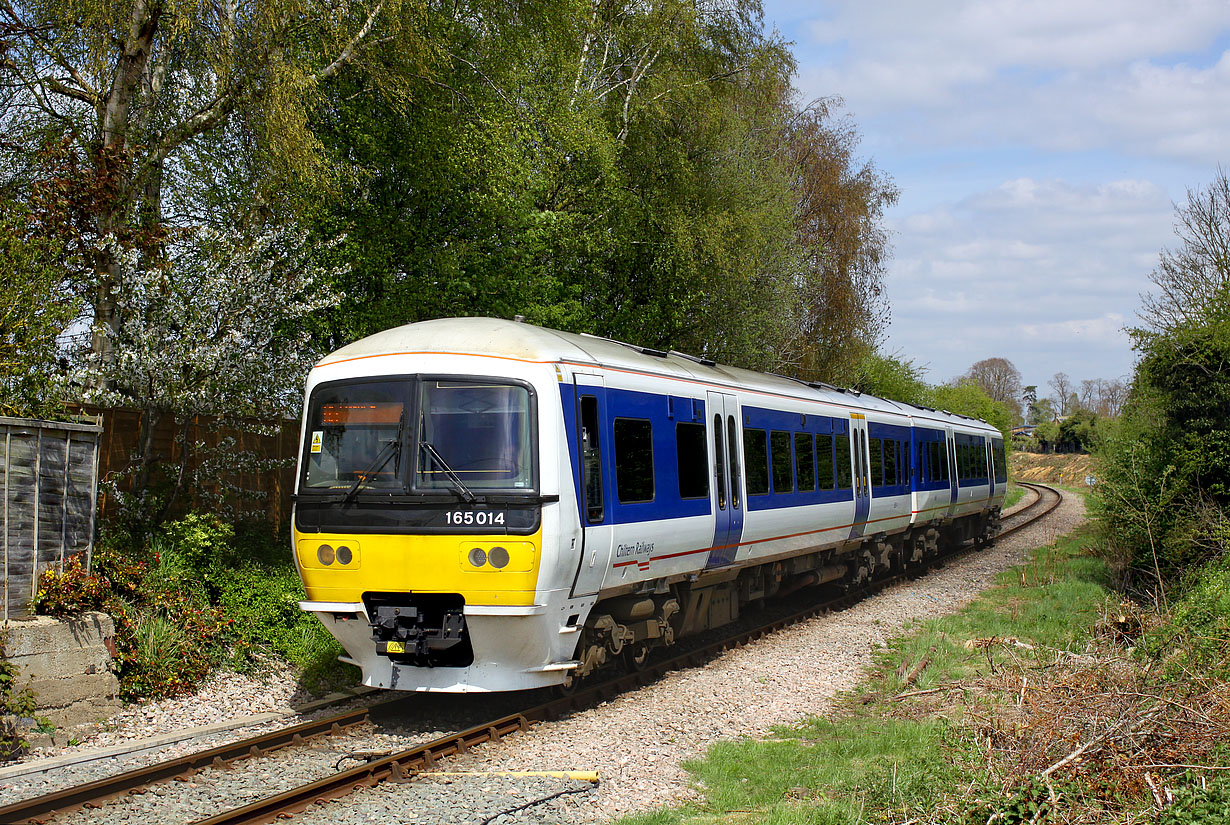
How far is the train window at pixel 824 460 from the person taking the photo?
45.2 ft

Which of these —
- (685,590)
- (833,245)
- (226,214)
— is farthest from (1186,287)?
(226,214)

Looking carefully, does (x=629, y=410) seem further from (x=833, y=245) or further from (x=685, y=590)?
(x=833, y=245)

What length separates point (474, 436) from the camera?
788cm

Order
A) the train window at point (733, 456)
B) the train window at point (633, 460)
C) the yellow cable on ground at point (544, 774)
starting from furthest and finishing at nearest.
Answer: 1. the train window at point (733, 456)
2. the train window at point (633, 460)
3. the yellow cable on ground at point (544, 774)

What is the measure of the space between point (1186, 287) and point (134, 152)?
19277 millimetres

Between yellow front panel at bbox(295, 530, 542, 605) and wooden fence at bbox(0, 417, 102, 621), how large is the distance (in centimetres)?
247

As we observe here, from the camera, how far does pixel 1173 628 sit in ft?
32.0

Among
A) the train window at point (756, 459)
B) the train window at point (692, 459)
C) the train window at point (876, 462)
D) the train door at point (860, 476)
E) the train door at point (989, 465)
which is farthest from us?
the train door at point (989, 465)

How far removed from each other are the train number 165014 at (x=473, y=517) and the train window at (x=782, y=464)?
521cm

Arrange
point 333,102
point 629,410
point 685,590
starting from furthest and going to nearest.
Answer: point 333,102, point 685,590, point 629,410

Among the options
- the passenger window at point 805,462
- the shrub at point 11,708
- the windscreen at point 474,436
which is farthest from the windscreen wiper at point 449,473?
the passenger window at point 805,462

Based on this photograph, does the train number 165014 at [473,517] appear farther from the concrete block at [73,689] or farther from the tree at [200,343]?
the tree at [200,343]

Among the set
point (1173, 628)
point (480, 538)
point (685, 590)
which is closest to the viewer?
point (480, 538)

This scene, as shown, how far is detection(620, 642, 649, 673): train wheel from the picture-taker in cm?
997
